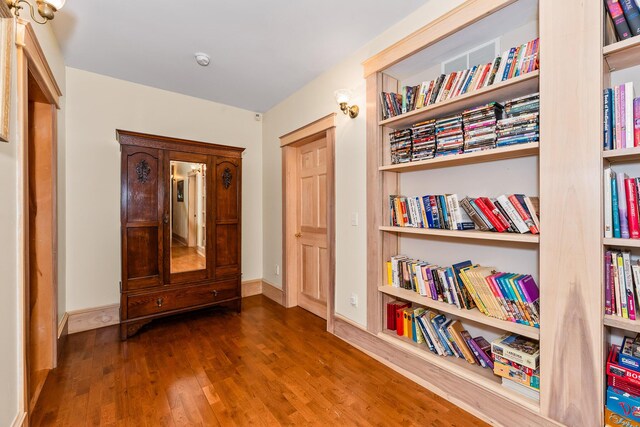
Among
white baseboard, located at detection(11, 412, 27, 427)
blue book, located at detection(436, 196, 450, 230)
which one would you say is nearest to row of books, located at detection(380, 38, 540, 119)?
blue book, located at detection(436, 196, 450, 230)

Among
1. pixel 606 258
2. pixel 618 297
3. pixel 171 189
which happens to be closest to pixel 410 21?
pixel 606 258

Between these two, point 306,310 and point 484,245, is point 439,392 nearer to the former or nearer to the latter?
Answer: point 484,245

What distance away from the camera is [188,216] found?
288 centimetres

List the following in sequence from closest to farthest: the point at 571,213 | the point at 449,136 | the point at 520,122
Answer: the point at 571,213 → the point at 520,122 → the point at 449,136

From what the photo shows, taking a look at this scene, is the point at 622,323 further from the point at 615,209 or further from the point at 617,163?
the point at 617,163

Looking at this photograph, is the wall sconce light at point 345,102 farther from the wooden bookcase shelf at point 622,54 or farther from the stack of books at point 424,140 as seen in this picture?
the wooden bookcase shelf at point 622,54

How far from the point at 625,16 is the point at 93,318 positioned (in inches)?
171

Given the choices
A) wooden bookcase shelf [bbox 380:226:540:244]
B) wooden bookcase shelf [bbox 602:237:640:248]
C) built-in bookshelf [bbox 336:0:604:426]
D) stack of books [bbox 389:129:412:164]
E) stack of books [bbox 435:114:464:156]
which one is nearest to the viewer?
wooden bookcase shelf [bbox 602:237:640:248]

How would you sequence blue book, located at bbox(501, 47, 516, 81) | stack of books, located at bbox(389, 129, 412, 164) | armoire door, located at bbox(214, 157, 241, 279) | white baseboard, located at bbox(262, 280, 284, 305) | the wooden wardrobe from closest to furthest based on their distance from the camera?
blue book, located at bbox(501, 47, 516, 81) < stack of books, located at bbox(389, 129, 412, 164) < the wooden wardrobe < armoire door, located at bbox(214, 157, 241, 279) < white baseboard, located at bbox(262, 280, 284, 305)

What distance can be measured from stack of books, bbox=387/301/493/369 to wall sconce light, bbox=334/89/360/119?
1631mm

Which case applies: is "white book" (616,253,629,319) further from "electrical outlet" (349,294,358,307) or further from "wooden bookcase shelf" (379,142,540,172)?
"electrical outlet" (349,294,358,307)

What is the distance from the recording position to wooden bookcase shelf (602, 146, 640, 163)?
1184 mm

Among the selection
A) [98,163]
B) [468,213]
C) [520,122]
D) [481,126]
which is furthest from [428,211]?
[98,163]

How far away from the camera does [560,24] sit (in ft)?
4.43
